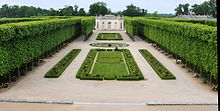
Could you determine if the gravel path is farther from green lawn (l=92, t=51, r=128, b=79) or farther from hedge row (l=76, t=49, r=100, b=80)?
green lawn (l=92, t=51, r=128, b=79)

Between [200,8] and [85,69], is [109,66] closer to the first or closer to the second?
[85,69]

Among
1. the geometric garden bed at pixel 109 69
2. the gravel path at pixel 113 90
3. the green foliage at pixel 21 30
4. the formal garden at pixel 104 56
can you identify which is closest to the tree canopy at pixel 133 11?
the formal garden at pixel 104 56

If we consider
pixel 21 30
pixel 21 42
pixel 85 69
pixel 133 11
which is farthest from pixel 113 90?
pixel 133 11

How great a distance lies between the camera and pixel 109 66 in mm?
33219

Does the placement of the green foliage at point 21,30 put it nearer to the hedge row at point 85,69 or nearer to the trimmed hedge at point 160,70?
the hedge row at point 85,69

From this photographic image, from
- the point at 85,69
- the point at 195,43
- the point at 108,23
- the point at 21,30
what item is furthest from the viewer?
the point at 108,23

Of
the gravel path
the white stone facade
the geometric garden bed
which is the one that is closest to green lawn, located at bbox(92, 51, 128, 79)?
the geometric garden bed

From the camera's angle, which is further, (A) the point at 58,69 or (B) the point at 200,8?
(B) the point at 200,8

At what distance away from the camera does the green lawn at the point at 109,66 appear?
95.7 ft

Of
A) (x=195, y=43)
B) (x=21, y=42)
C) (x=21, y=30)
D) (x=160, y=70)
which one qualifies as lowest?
(x=160, y=70)

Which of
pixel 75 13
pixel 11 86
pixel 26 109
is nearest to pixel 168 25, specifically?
pixel 11 86

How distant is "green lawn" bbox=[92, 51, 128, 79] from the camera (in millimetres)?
29172

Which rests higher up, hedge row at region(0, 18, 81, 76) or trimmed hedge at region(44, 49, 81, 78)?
hedge row at region(0, 18, 81, 76)

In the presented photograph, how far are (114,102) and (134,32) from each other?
49.9 metres
